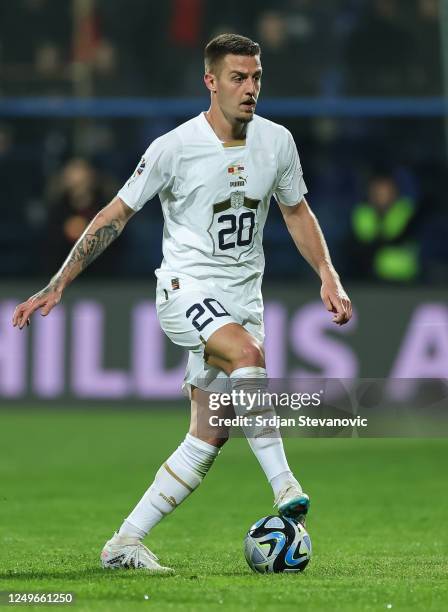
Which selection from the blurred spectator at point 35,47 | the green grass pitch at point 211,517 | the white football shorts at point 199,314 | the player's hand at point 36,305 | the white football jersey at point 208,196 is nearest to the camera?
the green grass pitch at point 211,517

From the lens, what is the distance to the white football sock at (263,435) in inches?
226

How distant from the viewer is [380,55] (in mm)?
15852

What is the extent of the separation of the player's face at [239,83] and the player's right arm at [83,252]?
0.62m

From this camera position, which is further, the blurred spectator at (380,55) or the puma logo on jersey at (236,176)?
the blurred spectator at (380,55)

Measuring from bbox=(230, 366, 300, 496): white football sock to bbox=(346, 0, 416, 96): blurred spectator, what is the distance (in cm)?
1047

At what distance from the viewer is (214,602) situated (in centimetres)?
502

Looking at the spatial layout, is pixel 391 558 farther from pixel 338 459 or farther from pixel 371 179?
pixel 371 179

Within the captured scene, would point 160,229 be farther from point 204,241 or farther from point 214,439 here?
point 214,439

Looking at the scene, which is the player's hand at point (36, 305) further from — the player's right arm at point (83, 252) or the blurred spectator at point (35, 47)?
the blurred spectator at point (35, 47)

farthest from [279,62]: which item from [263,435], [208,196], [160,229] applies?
[263,435]

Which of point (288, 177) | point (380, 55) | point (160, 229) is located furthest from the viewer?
point (380, 55)

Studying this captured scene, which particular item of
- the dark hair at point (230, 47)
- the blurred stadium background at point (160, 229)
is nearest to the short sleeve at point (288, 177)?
the dark hair at point (230, 47)

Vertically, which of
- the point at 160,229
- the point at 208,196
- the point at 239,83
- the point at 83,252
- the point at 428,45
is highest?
the point at 428,45

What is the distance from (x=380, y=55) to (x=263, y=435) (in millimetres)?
10682
